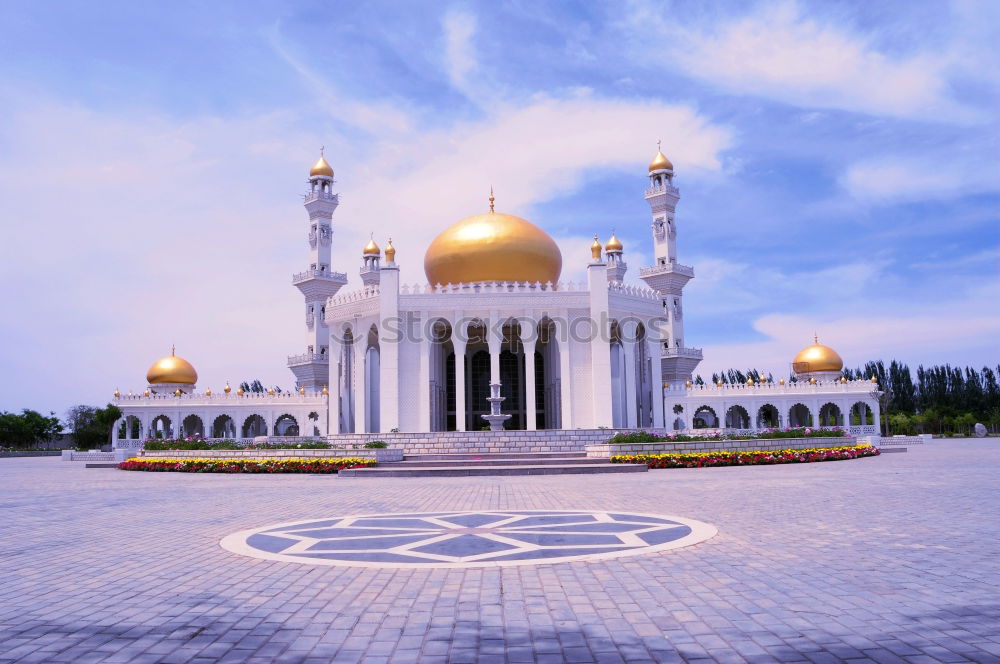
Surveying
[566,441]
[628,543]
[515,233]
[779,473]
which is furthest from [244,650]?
[515,233]

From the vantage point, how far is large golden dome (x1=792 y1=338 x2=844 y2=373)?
60344 millimetres

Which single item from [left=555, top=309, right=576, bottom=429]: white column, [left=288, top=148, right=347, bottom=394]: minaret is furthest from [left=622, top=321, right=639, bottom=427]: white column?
[left=288, top=148, right=347, bottom=394]: minaret

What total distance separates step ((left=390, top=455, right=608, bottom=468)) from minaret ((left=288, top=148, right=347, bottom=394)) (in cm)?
3029

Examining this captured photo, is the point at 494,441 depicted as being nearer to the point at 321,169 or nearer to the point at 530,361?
the point at 530,361

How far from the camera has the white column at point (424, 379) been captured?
3538 centimetres

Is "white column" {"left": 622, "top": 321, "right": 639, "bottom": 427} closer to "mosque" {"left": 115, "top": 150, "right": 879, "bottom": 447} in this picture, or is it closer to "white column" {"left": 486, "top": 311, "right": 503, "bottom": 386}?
"mosque" {"left": 115, "top": 150, "right": 879, "bottom": 447}

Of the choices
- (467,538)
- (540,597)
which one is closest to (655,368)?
(467,538)

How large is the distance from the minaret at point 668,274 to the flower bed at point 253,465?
35.4 m

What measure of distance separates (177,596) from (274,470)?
1885 cm

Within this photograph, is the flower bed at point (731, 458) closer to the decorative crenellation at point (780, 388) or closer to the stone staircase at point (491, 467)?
the stone staircase at point (491, 467)

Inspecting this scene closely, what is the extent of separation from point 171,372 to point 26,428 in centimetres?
1715

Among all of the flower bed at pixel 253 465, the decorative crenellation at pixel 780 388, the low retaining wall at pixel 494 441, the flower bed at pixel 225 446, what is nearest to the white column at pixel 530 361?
the low retaining wall at pixel 494 441

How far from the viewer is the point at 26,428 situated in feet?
218

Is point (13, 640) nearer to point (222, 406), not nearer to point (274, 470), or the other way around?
point (274, 470)
